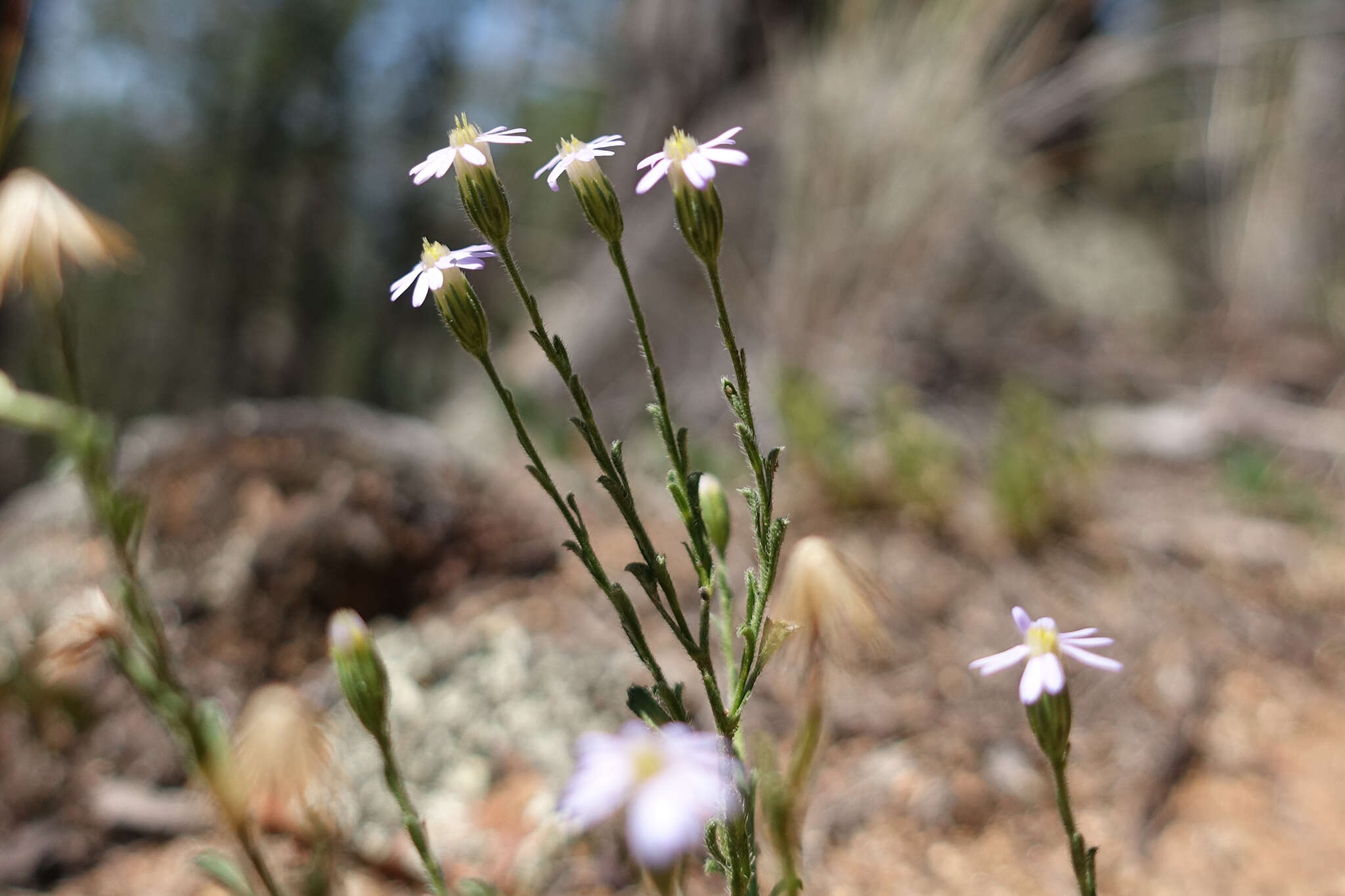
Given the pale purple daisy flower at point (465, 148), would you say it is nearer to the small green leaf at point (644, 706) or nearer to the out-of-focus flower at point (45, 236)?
the out-of-focus flower at point (45, 236)

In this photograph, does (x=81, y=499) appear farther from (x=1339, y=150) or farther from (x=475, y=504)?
(x=1339, y=150)

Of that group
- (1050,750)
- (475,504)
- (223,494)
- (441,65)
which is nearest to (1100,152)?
(475,504)

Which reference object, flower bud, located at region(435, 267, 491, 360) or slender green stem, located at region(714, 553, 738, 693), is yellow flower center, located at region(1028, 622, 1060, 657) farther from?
flower bud, located at region(435, 267, 491, 360)

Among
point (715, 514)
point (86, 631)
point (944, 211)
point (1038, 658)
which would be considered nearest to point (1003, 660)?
point (1038, 658)

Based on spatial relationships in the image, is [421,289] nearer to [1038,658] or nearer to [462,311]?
[462,311]

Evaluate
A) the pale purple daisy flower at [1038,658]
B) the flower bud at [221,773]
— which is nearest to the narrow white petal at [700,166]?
the pale purple daisy flower at [1038,658]

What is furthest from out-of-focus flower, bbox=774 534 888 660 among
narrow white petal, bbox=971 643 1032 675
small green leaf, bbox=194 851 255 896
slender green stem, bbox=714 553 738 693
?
small green leaf, bbox=194 851 255 896

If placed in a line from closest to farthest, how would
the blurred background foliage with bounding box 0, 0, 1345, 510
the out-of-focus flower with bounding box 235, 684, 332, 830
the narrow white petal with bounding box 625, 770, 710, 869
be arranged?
the narrow white petal with bounding box 625, 770, 710, 869
the out-of-focus flower with bounding box 235, 684, 332, 830
the blurred background foliage with bounding box 0, 0, 1345, 510
